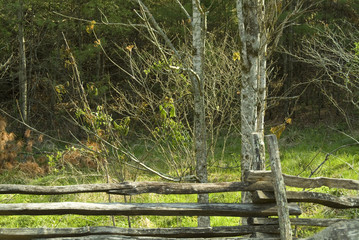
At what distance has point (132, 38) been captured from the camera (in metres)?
16.7

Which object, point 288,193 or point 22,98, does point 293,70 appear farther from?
point 288,193

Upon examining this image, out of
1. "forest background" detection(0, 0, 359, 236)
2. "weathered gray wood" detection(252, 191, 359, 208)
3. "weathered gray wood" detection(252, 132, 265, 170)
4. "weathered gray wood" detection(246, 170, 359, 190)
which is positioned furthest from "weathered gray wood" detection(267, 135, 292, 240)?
"forest background" detection(0, 0, 359, 236)

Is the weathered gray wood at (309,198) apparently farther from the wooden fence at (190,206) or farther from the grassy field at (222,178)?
the grassy field at (222,178)

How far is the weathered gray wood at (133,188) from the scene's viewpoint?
4078mm

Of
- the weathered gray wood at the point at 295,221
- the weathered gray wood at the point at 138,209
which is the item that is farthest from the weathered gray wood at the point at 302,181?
the weathered gray wood at the point at 295,221

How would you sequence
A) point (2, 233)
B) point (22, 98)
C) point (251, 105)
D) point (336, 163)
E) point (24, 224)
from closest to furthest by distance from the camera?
point (2, 233) < point (251, 105) < point (24, 224) < point (336, 163) < point (22, 98)

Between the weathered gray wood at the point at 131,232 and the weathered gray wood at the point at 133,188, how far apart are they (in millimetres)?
324

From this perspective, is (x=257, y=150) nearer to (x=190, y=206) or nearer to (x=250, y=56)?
(x=190, y=206)

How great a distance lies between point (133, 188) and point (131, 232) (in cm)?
47

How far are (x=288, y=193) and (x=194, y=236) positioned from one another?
927mm

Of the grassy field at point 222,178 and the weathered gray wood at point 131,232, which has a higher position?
the weathered gray wood at point 131,232

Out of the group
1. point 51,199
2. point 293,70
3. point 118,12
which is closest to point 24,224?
point 51,199

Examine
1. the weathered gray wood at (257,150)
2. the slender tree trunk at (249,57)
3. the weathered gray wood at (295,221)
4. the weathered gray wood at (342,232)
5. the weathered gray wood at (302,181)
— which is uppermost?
the slender tree trunk at (249,57)

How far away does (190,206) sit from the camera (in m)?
4.23
